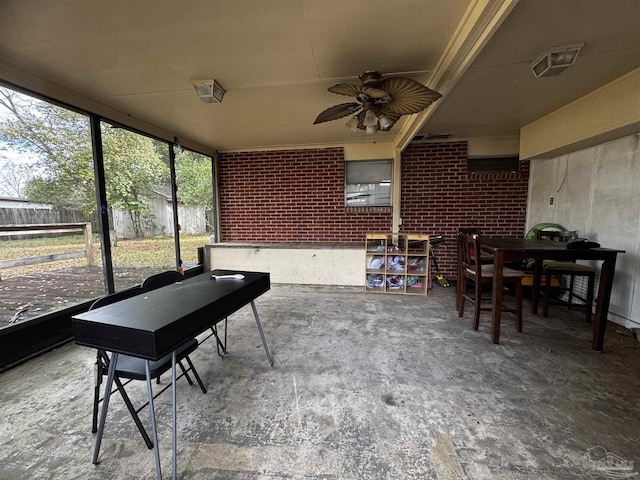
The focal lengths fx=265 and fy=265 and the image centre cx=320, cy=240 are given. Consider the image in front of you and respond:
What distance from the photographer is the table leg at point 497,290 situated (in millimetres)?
2467

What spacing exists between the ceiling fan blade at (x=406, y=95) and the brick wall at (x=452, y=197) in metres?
2.46

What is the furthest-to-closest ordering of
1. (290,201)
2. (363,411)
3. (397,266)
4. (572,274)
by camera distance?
(290,201) → (397,266) → (572,274) → (363,411)

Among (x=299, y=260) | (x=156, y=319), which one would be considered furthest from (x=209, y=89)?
(x=299, y=260)

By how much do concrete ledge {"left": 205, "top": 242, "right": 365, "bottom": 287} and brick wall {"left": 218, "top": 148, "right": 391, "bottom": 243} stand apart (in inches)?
12.2

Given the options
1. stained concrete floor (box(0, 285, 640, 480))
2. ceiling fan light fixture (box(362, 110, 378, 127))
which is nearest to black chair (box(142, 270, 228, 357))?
stained concrete floor (box(0, 285, 640, 480))

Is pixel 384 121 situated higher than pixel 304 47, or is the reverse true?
pixel 304 47

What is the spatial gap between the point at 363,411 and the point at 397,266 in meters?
2.79

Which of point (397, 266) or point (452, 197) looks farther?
point (452, 197)

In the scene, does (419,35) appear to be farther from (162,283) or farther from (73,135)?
(73,135)

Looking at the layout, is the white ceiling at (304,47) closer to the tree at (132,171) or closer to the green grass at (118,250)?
the tree at (132,171)

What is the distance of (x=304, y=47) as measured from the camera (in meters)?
2.05

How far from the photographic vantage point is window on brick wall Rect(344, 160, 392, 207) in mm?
4848

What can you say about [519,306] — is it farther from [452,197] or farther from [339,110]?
[339,110]

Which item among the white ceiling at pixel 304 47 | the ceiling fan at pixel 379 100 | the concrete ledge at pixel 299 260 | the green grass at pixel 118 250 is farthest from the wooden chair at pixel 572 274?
the green grass at pixel 118 250
